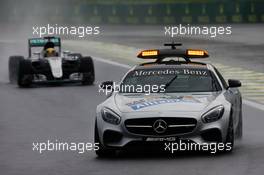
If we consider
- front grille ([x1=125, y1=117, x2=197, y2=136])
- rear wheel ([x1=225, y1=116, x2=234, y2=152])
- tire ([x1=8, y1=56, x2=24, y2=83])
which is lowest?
tire ([x1=8, y1=56, x2=24, y2=83])

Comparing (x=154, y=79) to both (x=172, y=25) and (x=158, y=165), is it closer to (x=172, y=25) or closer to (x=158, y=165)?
(x=158, y=165)

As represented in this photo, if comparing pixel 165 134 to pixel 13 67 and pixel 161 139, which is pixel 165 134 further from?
pixel 13 67

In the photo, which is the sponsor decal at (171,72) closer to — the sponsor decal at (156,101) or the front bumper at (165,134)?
the sponsor decal at (156,101)

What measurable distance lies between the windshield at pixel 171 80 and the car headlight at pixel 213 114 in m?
1.04

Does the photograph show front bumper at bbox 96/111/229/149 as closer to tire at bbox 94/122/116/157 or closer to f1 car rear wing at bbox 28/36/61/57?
tire at bbox 94/122/116/157

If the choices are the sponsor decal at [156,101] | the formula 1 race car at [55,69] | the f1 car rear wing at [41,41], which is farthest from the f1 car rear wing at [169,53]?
the f1 car rear wing at [41,41]

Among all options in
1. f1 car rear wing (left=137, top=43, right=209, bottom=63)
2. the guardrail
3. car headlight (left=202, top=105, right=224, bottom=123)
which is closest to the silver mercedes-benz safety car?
car headlight (left=202, top=105, right=224, bottom=123)

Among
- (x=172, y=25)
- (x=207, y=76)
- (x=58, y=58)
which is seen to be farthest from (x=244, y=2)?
(x=207, y=76)

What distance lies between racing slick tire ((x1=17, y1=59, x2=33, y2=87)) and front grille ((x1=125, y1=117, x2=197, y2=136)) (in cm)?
1395

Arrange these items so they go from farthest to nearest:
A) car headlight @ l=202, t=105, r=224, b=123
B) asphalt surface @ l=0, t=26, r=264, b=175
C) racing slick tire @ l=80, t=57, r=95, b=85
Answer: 1. racing slick tire @ l=80, t=57, r=95, b=85
2. car headlight @ l=202, t=105, r=224, b=123
3. asphalt surface @ l=0, t=26, r=264, b=175

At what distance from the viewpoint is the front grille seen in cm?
1459

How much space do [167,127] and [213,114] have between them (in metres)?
0.63

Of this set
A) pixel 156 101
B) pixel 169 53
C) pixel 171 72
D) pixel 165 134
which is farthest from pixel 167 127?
pixel 169 53

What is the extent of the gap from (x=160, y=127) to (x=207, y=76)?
190 cm
